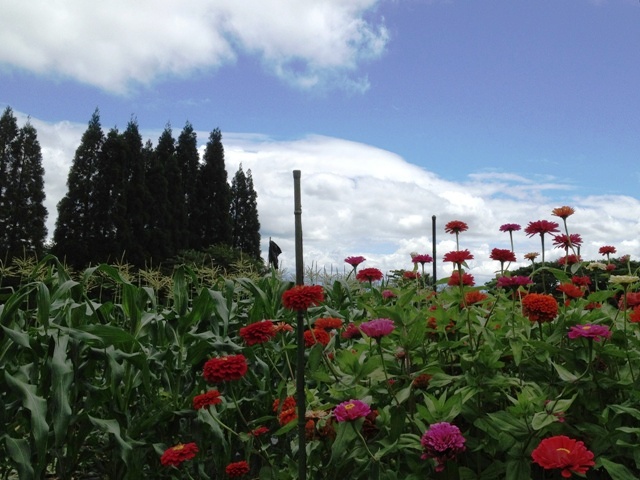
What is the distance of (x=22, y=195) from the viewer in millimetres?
20234

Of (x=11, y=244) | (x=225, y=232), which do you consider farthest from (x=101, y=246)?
(x=225, y=232)

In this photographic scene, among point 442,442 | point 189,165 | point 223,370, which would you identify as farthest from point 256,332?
point 189,165

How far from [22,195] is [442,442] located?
21.2m

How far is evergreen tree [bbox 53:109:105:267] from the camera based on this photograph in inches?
762

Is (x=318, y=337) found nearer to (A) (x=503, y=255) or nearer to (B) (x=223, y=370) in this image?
(B) (x=223, y=370)

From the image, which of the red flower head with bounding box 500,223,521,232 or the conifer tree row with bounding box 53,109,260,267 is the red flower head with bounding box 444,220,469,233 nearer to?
the red flower head with bounding box 500,223,521,232

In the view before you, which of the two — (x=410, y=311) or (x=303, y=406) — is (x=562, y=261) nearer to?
(x=410, y=311)

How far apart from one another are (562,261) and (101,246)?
18436 millimetres

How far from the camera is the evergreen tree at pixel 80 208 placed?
19359 mm

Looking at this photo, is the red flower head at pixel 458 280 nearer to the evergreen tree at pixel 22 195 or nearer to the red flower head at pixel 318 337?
the red flower head at pixel 318 337

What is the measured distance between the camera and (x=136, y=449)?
97.4 inches

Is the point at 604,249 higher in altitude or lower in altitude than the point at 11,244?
lower

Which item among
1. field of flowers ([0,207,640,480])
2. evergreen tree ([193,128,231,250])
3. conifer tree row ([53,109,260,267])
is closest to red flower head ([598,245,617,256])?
field of flowers ([0,207,640,480])

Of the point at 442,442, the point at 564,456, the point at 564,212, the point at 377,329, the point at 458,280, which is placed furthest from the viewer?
the point at 564,212
